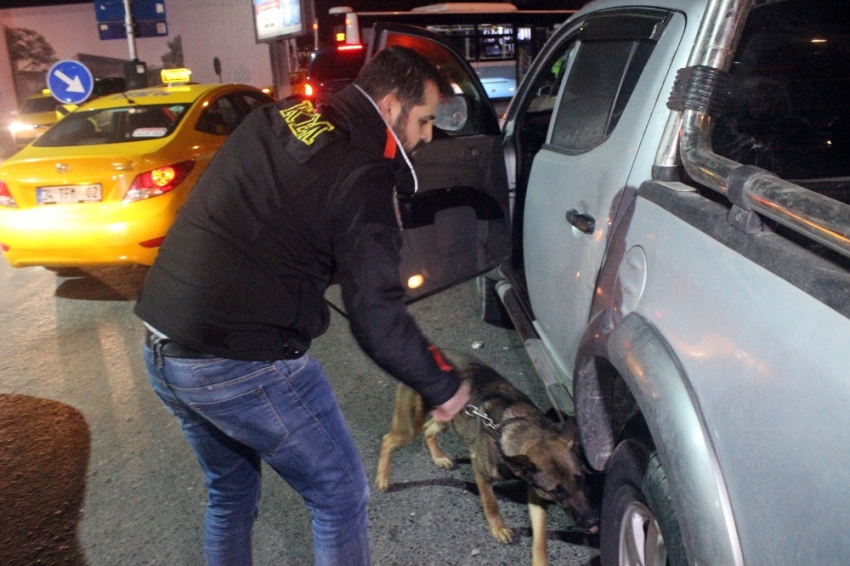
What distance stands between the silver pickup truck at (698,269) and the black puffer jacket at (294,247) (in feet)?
2.02

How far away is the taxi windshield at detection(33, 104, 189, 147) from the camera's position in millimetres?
5914

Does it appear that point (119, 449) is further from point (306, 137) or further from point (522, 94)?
point (522, 94)

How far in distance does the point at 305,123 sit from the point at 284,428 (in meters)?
0.77

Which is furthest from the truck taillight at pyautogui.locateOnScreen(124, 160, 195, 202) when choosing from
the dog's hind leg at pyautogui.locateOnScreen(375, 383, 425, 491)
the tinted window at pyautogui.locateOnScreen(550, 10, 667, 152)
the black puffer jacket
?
the black puffer jacket

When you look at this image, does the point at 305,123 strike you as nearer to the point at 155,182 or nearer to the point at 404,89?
the point at 404,89

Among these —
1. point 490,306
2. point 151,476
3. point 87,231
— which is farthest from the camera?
point 87,231

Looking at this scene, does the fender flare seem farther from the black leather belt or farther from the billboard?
the billboard

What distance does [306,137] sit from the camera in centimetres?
162

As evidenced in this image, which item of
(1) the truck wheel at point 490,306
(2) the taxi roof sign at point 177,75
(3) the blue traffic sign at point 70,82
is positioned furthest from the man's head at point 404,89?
(2) the taxi roof sign at point 177,75

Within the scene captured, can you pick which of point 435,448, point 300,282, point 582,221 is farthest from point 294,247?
point 435,448

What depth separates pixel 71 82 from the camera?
876 centimetres

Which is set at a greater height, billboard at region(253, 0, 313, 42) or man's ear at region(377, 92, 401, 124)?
billboard at region(253, 0, 313, 42)

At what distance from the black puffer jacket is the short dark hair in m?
0.07

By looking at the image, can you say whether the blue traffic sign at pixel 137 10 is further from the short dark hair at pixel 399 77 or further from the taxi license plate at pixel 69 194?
the short dark hair at pixel 399 77
